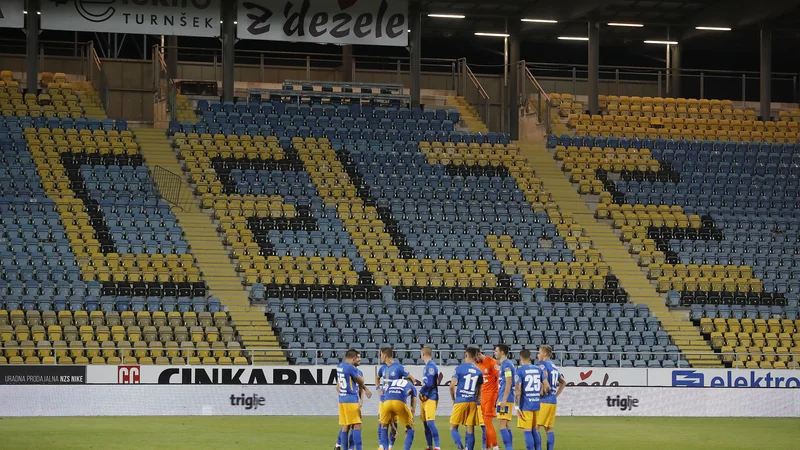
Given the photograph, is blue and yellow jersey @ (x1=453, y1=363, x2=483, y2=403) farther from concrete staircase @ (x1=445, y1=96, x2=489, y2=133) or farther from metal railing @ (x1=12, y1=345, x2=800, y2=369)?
concrete staircase @ (x1=445, y1=96, x2=489, y2=133)

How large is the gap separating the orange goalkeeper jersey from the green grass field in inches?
81.8

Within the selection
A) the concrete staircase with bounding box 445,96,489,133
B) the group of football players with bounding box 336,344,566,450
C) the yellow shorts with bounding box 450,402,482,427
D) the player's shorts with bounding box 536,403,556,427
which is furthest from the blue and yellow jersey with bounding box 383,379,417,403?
the concrete staircase with bounding box 445,96,489,133

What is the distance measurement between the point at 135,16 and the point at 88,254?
12.2 meters

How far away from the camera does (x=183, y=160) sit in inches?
1651

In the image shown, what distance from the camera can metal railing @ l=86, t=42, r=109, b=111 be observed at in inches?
1832

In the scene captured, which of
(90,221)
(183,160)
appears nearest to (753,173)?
(183,160)

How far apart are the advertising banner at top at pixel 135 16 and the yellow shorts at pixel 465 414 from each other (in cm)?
2837

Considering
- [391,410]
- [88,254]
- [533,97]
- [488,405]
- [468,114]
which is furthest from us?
[533,97]

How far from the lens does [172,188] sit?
40.6m

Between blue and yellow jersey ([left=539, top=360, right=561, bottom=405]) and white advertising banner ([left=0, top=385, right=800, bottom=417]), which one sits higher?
blue and yellow jersey ([left=539, top=360, right=561, bottom=405])

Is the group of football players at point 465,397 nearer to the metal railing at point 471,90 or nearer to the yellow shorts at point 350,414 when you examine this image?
the yellow shorts at point 350,414

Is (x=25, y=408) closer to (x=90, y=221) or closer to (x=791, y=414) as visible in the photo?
(x=90, y=221)

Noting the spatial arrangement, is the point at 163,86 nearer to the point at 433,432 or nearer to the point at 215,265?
the point at 215,265

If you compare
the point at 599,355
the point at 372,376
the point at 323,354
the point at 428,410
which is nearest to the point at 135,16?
the point at 323,354
